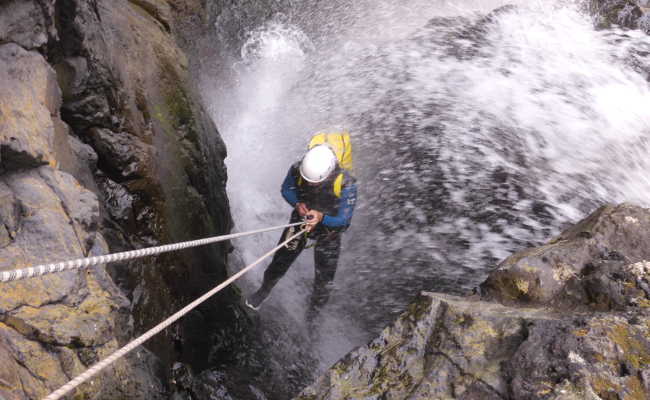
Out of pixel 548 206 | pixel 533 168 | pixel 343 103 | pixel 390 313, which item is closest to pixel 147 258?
pixel 390 313

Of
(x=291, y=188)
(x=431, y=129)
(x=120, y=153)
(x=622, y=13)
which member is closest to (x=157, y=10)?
(x=120, y=153)

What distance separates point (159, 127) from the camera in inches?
193

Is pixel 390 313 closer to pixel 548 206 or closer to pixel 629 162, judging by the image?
pixel 548 206

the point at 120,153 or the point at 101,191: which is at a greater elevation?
the point at 120,153

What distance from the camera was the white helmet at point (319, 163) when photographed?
5.04m

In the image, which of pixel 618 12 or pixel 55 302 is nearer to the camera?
pixel 55 302

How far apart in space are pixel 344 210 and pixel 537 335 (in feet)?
9.44

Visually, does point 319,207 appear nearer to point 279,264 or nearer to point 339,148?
point 339,148

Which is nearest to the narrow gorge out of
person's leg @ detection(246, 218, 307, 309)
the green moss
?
the green moss

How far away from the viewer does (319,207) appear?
554cm

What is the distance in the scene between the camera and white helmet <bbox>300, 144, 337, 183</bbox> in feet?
16.5

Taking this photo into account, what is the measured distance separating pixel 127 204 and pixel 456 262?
416 centimetres

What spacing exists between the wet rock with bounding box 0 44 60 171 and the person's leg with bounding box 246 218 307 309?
293 cm

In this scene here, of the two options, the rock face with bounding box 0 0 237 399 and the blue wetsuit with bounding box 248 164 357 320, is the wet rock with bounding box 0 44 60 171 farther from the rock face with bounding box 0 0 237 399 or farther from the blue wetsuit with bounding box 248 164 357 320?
the blue wetsuit with bounding box 248 164 357 320
